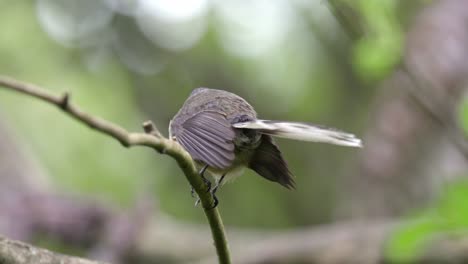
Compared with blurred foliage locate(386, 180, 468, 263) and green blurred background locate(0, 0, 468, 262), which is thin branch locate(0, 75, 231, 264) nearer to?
blurred foliage locate(386, 180, 468, 263)

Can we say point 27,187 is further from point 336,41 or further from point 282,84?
point 336,41

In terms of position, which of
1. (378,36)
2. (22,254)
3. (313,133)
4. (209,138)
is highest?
(378,36)

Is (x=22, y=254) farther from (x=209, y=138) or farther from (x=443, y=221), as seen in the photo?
(x=443, y=221)

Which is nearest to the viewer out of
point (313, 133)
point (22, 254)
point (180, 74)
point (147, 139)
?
point (147, 139)

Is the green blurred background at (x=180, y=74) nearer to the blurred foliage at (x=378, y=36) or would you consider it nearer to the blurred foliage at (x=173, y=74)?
the blurred foliage at (x=173, y=74)

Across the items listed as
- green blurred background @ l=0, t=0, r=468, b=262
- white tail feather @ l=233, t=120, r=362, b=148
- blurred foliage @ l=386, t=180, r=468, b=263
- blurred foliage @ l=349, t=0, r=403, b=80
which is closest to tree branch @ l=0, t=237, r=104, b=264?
white tail feather @ l=233, t=120, r=362, b=148

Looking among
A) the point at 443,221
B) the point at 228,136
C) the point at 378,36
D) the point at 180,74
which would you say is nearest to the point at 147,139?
the point at 228,136
